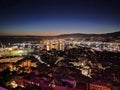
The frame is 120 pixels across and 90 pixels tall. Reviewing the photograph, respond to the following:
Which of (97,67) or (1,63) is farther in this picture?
(1,63)

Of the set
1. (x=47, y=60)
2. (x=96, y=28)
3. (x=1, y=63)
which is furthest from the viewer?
(x=1, y=63)

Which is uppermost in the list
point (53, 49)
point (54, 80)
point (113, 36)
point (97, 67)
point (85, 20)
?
point (85, 20)

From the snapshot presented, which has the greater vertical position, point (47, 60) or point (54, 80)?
point (47, 60)

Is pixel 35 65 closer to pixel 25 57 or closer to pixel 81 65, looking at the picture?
pixel 25 57

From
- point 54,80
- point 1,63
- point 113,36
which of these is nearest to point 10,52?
point 1,63
